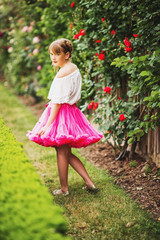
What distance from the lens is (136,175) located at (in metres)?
3.42

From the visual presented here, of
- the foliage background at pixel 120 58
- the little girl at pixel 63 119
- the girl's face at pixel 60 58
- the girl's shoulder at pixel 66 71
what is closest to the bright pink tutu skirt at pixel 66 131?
the little girl at pixel 63 119

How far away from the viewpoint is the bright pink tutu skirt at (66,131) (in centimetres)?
275

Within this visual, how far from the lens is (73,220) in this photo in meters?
2.53

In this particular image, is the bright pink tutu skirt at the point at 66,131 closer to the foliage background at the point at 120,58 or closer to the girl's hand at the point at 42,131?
the girl's hand at the point at 42,131

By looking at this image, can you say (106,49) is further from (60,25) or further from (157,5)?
(60,25)

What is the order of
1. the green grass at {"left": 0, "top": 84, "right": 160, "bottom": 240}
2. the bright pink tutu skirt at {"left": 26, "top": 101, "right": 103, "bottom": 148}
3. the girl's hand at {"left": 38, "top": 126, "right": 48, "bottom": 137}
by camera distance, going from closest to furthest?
the green grass at {"left": 0, "top": 84, "right": 160, "bottom": 240} < the bright pink tutu skirt at {"left": 26, "top": 101, "right": 103, "bottom": 148} < the girl's hand at {"left": 38, "top": 126, "right": 48, "bottom": 137}

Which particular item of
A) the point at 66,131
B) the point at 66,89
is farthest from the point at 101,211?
the point at 66,89

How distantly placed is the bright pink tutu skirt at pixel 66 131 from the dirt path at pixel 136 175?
748 mm

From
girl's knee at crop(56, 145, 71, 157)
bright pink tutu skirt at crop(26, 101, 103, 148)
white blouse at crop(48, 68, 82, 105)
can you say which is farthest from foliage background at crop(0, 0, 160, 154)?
girl's knee at crop(56, 145, 71, 157)

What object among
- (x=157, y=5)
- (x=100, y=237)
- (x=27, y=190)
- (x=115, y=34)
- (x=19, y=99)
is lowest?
(x=19, y=99)

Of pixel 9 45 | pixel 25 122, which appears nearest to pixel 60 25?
pixel 25 122

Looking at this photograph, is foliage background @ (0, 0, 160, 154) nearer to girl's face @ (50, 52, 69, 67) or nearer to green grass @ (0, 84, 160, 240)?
girl's face @ (50, 52, 69, 67)

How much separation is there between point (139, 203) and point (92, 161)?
54.5 inches

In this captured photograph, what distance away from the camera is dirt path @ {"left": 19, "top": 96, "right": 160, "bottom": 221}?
285 centimetres
